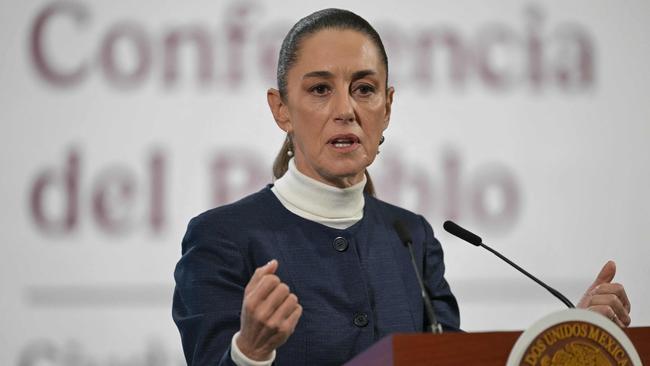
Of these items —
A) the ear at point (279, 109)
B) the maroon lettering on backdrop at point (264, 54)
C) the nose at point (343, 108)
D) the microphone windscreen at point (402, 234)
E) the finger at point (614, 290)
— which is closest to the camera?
the microphone windscreen at point (402, 234)

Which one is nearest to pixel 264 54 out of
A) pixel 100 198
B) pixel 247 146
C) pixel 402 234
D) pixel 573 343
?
pixel 247 146

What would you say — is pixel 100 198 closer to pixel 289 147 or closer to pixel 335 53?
pixel 289 147

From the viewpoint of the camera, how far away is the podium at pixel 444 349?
4.93ft

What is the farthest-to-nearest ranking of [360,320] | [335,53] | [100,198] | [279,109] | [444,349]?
[100,198] → [279,109] → [335,53] → [360,320] → [444,349]

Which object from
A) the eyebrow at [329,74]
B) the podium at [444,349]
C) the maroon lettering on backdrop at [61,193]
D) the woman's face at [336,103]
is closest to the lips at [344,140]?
the woman's face at [336,103]

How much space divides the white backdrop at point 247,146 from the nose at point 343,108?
1.08m

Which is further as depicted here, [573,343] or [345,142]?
[345,142]

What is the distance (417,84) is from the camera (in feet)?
11.0

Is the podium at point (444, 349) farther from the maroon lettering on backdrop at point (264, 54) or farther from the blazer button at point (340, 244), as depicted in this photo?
the maroon lettering on backdrop at point (264, 54)

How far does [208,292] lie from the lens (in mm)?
2051

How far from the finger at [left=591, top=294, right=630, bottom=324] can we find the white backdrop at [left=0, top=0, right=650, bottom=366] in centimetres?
113

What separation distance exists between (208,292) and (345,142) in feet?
1.36

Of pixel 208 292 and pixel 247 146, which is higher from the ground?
pixel 247 146

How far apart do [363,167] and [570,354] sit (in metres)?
0.76
